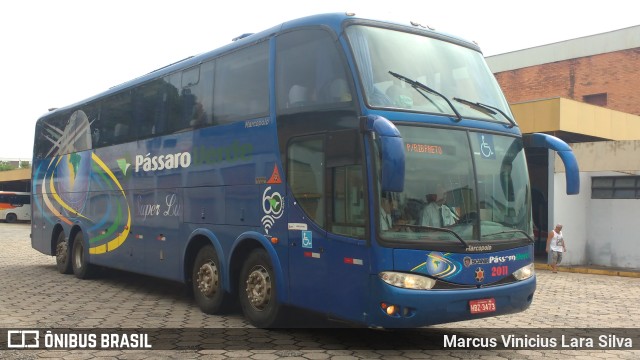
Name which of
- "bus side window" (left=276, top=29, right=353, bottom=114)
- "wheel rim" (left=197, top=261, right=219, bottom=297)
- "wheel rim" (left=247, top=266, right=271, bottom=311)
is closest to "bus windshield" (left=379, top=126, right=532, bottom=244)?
"bus side window" (left=276, top=29, right=353, bottom=114)

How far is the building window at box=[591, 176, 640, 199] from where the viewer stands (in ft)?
62.8

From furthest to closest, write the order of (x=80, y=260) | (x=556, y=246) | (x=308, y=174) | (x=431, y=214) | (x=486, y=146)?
(x=556, y=246), (x=80, y=260), (x=308, y=174), (x=486, y=146), (x=431, y=214)

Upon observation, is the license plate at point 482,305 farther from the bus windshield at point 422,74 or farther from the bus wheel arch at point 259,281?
the bus wheel arch at point 259,281

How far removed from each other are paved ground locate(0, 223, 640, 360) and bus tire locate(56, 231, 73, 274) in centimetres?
26

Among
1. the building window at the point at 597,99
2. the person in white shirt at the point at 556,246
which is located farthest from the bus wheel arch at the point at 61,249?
the building window at the point at 597,99

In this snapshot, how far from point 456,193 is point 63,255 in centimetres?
1092

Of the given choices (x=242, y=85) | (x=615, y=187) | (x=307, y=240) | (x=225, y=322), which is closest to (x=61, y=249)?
(x=225, y=322)

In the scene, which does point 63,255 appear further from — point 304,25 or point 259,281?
point 304,25

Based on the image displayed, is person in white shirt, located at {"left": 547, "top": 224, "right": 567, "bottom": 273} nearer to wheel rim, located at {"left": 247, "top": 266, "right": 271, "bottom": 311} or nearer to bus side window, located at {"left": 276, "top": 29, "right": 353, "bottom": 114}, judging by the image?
wheel rim, located at {"left": 247, "top": 266, "right": 271, "bottom": 311}

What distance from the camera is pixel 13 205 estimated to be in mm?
50812

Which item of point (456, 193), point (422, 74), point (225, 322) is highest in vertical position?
point (422, 74)

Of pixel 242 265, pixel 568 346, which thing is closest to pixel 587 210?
pixel 568 346

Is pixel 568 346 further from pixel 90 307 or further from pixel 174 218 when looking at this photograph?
pixel 90 307

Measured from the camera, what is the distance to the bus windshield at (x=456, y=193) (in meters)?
6.58
